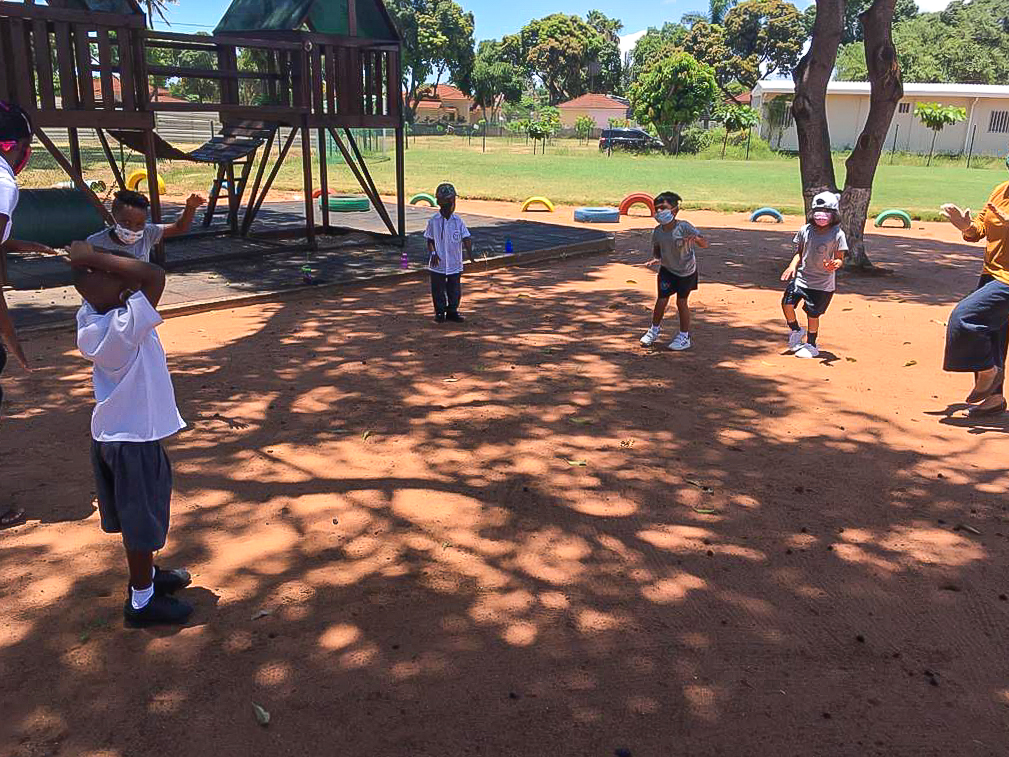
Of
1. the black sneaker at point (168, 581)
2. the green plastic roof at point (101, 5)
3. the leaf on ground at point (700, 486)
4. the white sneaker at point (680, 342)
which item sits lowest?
the leaf on ground at point (700, 486)

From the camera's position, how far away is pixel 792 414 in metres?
6.48

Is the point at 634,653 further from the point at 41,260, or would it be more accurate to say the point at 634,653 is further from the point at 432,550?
the point at 41,260

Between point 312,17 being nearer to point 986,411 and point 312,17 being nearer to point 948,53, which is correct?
point 986,411

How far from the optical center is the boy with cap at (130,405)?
3156mm

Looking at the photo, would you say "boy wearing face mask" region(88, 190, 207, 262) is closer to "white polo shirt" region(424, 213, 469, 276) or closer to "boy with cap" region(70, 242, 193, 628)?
"boy with cap" region(70, 242, 193, 628)

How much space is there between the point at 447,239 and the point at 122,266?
5733mm

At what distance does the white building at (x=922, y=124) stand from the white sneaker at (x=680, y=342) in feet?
136

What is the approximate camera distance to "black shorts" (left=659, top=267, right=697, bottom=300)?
26.2 ft

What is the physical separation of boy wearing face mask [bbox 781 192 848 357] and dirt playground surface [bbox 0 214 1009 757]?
1.78ft

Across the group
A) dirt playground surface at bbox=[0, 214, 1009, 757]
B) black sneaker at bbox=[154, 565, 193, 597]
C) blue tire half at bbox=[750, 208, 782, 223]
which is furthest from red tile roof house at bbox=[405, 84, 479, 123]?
black sneaker at bbox=[154, 565, 193, 597]

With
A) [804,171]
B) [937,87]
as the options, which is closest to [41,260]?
[804,171]

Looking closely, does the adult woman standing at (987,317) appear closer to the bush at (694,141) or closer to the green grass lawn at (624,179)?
Answer: the green grass lawn at (624,179)

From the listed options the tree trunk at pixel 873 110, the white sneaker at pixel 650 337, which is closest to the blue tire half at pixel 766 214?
the tree trunk at pixel 873 110

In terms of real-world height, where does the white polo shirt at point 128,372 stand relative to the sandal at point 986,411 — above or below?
above
